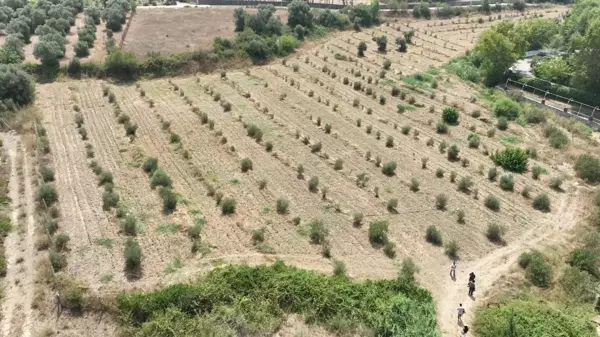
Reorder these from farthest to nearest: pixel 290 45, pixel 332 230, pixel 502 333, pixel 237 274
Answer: pixel 290 45, pixel 332 230, pixel 237 274, pixel 502 333

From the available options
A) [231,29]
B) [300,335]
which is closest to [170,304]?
[300,335]

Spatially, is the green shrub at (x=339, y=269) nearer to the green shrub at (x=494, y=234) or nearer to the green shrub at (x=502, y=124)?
the green shrub at (x=494, y=234)

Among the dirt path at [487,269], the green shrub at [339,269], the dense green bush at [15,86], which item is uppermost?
the dense green bush at [15,86]

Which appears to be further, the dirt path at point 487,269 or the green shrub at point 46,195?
the green shrub at point 46,195

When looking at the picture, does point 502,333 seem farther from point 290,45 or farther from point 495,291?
point 290,45

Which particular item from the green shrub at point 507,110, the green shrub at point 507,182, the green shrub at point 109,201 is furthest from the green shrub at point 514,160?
the green shrub at point 109,201

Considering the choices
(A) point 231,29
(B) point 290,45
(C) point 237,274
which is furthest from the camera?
(A) point 231,29

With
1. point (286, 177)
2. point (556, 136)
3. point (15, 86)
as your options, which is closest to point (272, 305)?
point (286, 177)
